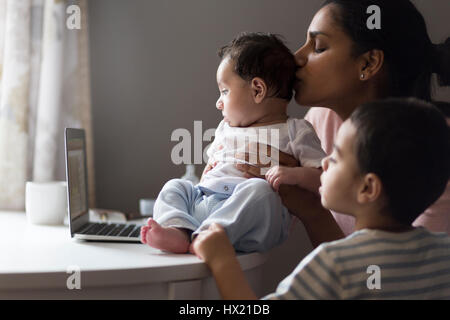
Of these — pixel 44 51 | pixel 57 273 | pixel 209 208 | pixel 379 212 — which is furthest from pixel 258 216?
pixel 44 51

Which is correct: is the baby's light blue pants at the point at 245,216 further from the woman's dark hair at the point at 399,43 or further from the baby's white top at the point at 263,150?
the woman's dark hair at the point at 399,43

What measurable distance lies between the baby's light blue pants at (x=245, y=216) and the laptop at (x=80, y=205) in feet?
0.40

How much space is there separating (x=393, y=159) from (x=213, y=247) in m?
0.34

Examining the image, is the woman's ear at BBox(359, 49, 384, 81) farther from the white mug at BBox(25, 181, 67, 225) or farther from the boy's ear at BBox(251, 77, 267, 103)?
the white mug at BBox(25, 181, 67, 225)

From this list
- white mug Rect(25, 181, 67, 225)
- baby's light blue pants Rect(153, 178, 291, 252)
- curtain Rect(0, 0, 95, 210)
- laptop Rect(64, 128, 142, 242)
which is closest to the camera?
baby's light blue pants Rect(153, 178, 291, 252)

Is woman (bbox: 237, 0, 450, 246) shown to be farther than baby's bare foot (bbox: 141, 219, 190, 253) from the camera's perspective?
Yes

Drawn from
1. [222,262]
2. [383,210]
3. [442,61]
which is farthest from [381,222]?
[442,61]

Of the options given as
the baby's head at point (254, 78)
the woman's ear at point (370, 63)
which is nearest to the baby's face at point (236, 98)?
the baby's head at point (254, 78)

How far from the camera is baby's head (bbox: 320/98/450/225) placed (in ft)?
2.61

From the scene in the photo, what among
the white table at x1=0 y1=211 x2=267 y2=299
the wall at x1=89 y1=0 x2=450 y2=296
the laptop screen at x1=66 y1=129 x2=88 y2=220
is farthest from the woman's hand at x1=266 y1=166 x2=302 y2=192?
the wall at x1=89 y1=0 x2=450 y2=296

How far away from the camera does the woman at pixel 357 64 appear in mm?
1196

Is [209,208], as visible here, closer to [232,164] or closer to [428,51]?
[232,164]
